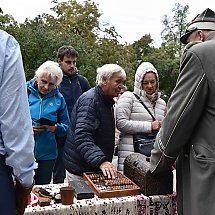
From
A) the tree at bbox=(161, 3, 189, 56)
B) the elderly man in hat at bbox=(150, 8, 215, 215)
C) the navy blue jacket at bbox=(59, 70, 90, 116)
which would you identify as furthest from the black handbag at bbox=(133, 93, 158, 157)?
the tree at bbox=(161, 3, 189, 56)

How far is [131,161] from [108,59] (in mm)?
10526

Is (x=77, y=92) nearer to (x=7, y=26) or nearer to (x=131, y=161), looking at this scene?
(x=131, y=161)

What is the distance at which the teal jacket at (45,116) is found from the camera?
290 cm

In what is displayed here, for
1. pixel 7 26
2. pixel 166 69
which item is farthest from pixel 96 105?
pixel 166 69

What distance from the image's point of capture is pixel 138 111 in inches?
A: 113

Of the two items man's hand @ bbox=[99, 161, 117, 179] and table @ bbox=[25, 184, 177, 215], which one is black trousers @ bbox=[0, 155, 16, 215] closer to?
table @ bbox=[25, 184, 177, 215]

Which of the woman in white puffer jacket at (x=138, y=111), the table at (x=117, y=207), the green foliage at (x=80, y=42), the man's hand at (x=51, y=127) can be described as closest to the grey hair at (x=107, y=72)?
the woman in white puffer jacket at (x=138, y=111)

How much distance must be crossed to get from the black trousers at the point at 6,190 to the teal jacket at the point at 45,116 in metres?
1.49

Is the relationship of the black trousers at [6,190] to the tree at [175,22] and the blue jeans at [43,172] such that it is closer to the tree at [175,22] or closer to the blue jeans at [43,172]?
the blue jeans at [43,172]

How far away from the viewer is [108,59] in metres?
12.6

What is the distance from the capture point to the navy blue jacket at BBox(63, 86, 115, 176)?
231cm

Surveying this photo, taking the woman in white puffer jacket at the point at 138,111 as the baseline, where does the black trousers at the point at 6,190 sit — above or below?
below

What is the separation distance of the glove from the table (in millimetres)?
319

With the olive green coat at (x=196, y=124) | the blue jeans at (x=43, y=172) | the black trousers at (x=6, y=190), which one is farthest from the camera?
the blue jeans at (x=43, y=172)
